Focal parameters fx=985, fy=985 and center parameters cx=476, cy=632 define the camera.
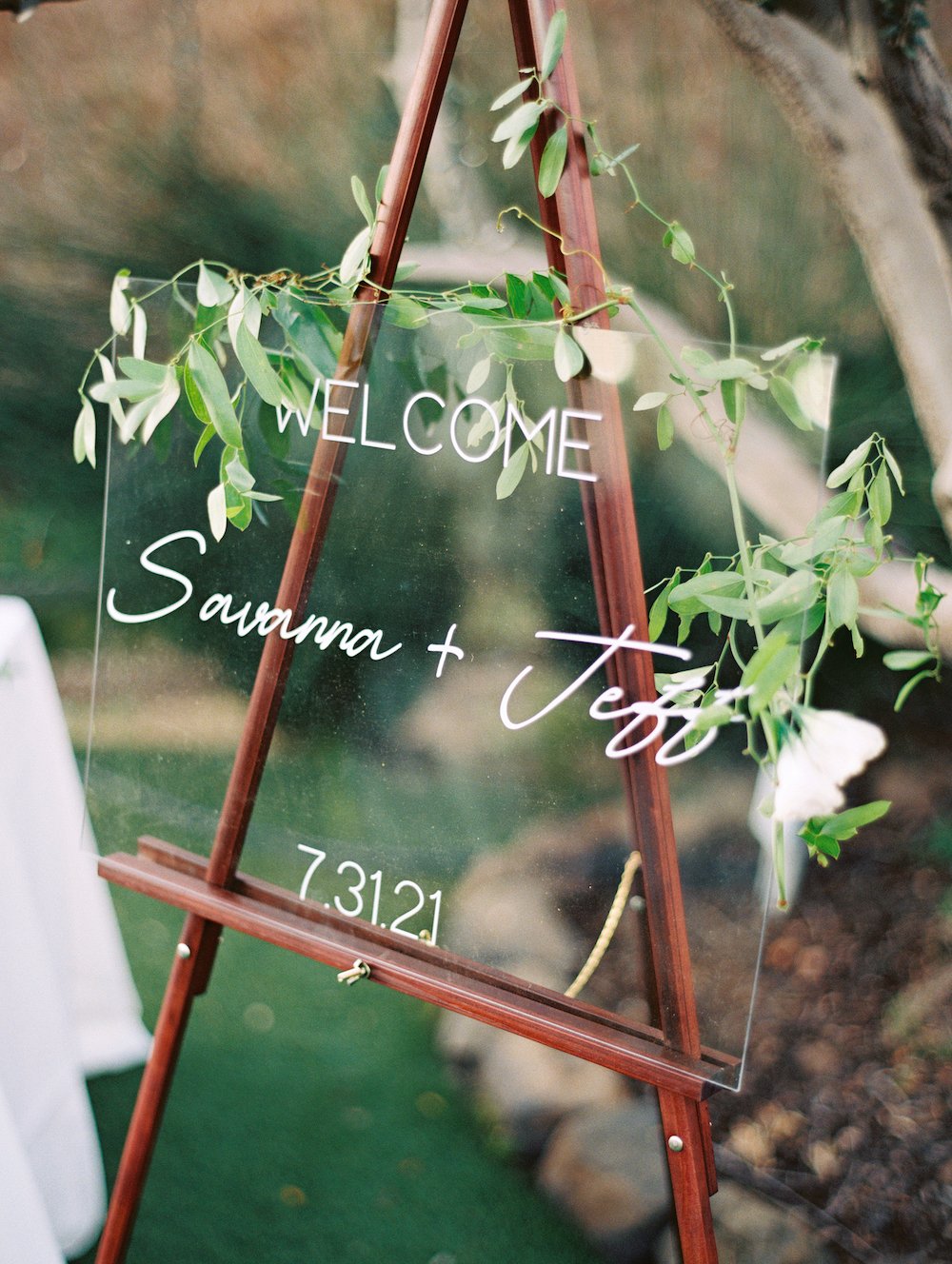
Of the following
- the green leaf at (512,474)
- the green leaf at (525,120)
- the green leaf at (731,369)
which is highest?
A: the green leaf at (525,120)

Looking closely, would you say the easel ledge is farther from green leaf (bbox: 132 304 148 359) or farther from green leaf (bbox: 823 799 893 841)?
green leaf (bbox: 132 304 148 359)

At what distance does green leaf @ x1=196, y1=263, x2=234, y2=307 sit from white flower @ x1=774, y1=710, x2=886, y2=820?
1.94 feet

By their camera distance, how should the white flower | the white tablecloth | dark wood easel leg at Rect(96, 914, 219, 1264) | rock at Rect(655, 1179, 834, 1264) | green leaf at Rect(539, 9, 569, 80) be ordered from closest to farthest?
1. the white flower
2. green leaf at Rect(539, 9, 569, 80)
3. dark wood easel leg at Rect(96, 914, 219, 1264)
4. the white tablecloth
5. rock at Rect(655, 1179, 834, 1264)

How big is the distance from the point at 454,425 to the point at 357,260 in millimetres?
166

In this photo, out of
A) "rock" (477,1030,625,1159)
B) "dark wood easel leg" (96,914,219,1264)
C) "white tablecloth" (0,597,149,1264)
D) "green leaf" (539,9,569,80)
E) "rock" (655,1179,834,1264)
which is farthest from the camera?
"rock" (477,1030,625,1159)

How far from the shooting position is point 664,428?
Answer: 2.38 feet

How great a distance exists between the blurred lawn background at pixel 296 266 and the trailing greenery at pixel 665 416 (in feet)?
2.16

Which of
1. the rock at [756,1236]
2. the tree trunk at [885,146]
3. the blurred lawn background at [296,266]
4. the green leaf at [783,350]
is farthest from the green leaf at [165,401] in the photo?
the rock at [756,1236]

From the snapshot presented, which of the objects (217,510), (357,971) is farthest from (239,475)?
(357,971)

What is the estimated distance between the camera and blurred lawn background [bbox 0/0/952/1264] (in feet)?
4.46

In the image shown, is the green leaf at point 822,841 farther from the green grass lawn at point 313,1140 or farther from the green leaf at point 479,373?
the green grass lawn at point 313,1140

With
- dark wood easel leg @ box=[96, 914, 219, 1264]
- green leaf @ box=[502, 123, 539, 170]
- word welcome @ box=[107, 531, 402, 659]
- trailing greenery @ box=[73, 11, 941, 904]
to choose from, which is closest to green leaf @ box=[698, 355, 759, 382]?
trailing greenery @ box=[73, 11, 941, 904]

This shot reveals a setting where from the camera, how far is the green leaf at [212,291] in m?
0.84

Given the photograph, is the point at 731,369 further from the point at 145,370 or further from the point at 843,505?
the point at 145,370
